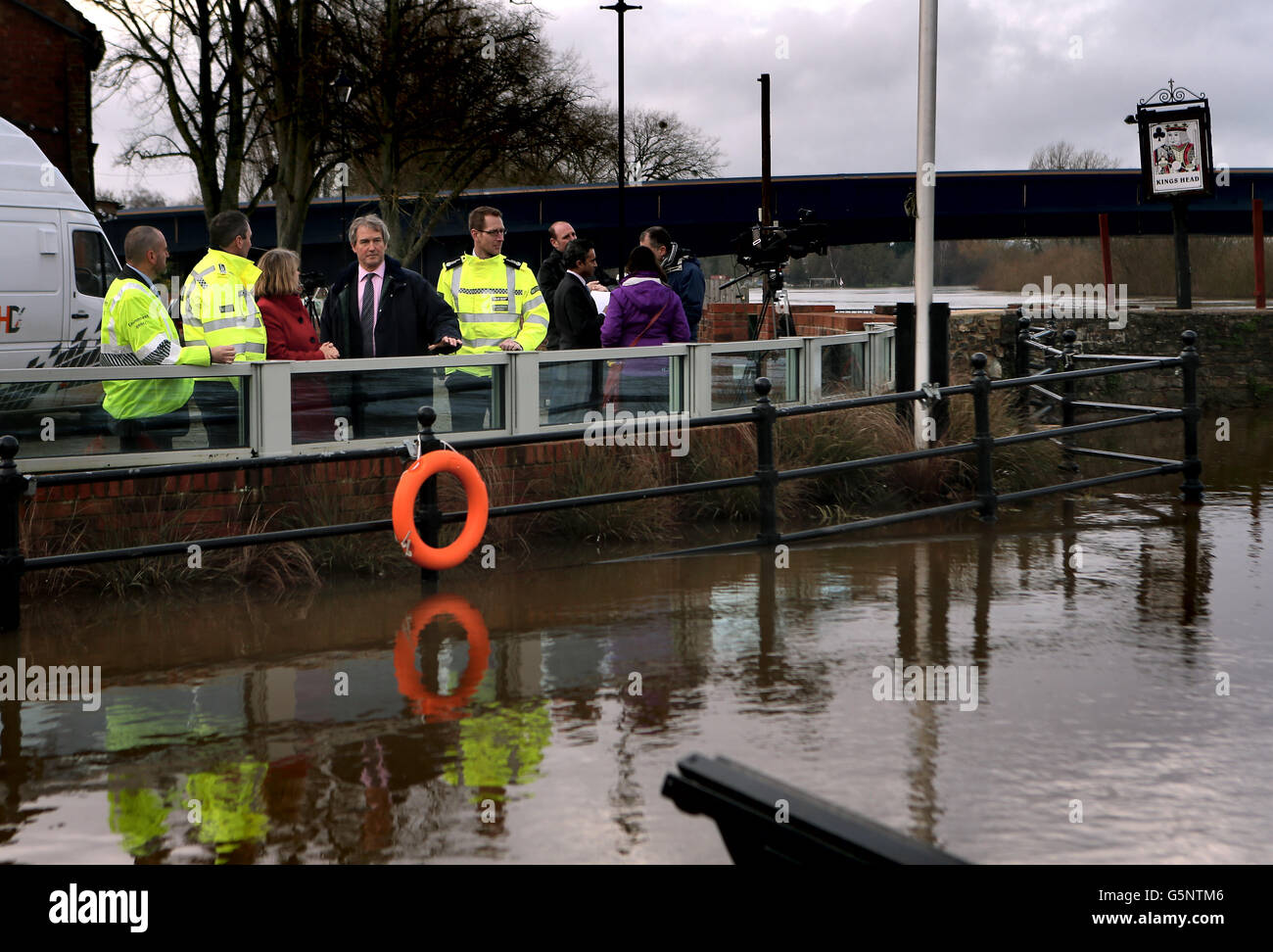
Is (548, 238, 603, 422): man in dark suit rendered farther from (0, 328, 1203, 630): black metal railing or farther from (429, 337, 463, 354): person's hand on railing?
(429, 337, 463, 354): person's hand on railing

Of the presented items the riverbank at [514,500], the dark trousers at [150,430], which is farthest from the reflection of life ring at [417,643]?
the dark trousers at [150,430]

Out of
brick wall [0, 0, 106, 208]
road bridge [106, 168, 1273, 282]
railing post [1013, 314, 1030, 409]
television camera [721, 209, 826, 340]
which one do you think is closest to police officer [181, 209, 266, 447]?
television camera [721, 209, 826, 340]

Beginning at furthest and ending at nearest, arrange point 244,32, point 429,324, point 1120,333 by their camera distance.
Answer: point 244,32
point 1120,333
point 429,324

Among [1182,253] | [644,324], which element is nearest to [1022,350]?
[644,324]

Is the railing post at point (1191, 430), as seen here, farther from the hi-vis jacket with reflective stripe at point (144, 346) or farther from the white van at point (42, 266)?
the white van at point (42, 266)

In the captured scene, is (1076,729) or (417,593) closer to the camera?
(1076,729)

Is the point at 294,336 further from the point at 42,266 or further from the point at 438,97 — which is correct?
the point at 438,97

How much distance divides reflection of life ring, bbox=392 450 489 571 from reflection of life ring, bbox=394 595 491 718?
225 mm

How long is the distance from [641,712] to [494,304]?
4.59 m

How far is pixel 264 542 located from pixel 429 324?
2.17 m
